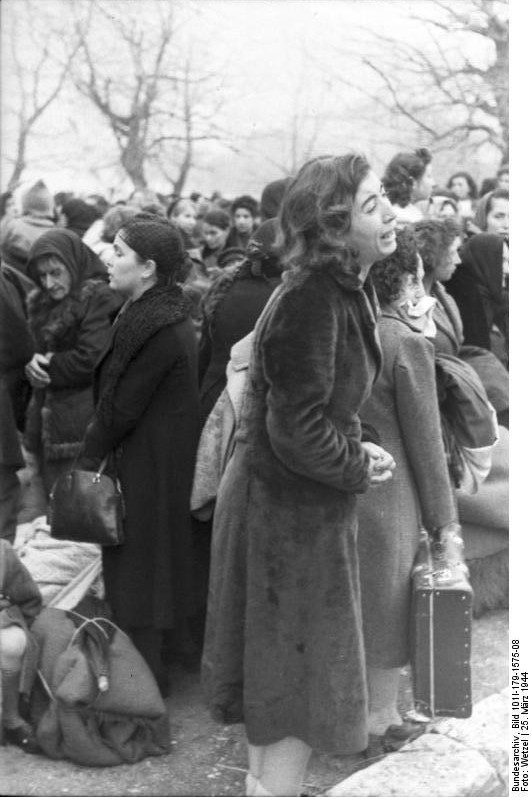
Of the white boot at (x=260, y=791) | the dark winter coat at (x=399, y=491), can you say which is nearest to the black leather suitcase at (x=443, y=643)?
the dark winter coat at (x=399, y=491)

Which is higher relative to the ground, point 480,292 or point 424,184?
point 424,184

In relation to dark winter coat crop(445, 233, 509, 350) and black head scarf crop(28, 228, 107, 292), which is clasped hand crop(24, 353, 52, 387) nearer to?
black head scarf crop(28, 228, 107, 292)

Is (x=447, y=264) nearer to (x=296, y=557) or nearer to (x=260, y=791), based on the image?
(x=296, y=557)

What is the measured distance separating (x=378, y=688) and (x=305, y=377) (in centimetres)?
126

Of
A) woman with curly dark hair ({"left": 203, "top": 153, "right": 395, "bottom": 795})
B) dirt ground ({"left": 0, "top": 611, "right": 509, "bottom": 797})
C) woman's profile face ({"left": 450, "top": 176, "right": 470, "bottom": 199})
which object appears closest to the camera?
woman with curly dark hair ({"left": 203, "top": 153, "right": 395, "bottom": 795})

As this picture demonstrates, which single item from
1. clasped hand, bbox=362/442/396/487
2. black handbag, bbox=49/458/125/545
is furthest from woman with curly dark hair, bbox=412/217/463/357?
black handbag, bbox=49/458/125/545

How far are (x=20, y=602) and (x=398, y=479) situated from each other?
1.27 metres

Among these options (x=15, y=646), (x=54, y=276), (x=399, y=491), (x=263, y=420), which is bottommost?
(x=15, y=646)

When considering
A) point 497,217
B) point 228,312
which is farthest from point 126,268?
point 497,217

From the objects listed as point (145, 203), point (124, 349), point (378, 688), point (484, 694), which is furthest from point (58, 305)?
point (484, 694)

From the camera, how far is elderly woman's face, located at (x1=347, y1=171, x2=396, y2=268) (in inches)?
118

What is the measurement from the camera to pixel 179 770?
3.50m

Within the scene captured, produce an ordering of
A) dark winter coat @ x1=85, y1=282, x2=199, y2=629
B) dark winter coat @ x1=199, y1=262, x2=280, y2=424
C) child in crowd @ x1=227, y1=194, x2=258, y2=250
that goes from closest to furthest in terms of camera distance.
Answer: dark winter coat @ x1=85, y1=282, x2=199, y2=629 → dark winter coat @ x1=199, y1=262, x2=280, y2=424 → child in crowd @ x1=227, y1=194, x2=258, y2=250
